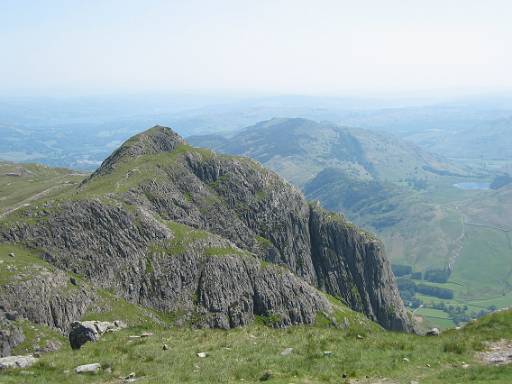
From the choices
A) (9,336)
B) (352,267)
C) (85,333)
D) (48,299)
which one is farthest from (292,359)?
(352,267)

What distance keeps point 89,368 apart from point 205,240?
310 feet

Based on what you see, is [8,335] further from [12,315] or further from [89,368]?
[89,368]

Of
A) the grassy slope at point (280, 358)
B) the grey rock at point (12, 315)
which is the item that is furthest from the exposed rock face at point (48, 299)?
the grassy slope at point (280, 358)

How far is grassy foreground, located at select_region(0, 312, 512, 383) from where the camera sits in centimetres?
2770

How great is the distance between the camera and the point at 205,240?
125 m

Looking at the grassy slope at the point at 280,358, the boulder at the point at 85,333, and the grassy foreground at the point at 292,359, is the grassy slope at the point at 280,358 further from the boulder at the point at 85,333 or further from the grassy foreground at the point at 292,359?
the boulder at the point at 85,333

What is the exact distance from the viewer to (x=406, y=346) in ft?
107

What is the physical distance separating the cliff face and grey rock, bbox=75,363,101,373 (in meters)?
77.4

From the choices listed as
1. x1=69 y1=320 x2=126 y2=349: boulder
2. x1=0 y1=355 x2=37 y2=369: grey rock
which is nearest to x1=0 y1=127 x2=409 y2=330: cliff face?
x1=69 y1=320 x2=126 y2=349: boulder

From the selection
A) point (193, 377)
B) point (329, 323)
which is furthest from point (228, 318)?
point (193, 377)

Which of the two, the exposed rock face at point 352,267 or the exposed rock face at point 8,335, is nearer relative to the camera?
the exposed rock face at point 8,335

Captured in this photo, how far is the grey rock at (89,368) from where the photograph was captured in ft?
100

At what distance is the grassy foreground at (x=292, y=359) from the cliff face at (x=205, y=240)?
2964 inches

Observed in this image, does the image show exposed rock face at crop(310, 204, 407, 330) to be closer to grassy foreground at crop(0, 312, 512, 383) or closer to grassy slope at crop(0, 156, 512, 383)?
grassy slope at crop(0, 156, 512, 383)
